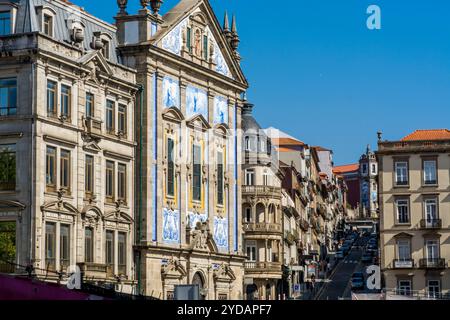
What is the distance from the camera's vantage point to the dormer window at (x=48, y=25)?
5379cm

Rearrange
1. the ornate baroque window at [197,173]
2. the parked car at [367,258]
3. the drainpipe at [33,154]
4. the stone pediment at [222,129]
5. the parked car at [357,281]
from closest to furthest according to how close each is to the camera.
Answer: the drainpipe at [33,154]
the ornate baroque window at [197,173]
the stone pediment at [222,129]
the parked car at [357,281]
the parked car at [367,258]

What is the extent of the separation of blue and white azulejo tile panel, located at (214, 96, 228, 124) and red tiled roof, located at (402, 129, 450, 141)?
88.4 ft

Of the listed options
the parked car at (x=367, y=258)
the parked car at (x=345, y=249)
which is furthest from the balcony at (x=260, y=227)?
the parked car at (x=345, y=249)

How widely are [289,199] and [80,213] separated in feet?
192

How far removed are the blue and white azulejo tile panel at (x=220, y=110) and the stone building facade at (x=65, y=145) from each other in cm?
1102

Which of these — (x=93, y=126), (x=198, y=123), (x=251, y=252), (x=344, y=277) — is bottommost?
(x=344, y=277)

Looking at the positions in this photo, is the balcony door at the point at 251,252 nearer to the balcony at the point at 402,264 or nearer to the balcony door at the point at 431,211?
the balcony at the point at 402,264

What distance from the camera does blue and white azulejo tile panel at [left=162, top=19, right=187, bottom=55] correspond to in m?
64.3

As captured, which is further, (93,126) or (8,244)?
(93,126)

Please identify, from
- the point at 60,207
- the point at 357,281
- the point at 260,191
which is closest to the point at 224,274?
the point at 60,207

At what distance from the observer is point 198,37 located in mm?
68562

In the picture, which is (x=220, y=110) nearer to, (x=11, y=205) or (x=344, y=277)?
(x=11, y=205)

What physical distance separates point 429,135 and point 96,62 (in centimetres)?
4683
